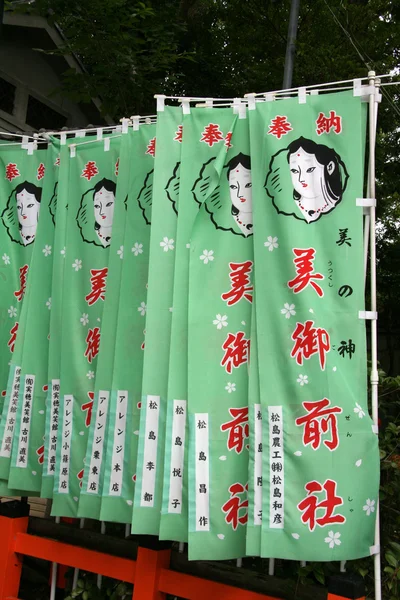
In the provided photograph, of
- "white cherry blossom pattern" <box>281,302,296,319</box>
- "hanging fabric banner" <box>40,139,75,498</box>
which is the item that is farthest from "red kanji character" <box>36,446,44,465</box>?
"white cherry blossom pattern" <box>281,302,296,319</box>

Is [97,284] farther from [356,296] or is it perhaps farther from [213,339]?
[356,296]

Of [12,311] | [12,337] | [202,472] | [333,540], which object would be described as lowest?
[333,540]

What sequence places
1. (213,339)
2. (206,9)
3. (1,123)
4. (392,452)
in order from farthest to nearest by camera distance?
(206,9)
(1,123)
(392,452)
(213,339)

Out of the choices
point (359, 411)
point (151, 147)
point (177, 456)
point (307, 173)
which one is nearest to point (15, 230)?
point (151, 147)

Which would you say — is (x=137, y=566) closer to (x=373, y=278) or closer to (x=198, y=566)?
(x=198, y=566)

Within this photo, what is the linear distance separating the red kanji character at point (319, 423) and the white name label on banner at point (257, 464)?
0.75 ft

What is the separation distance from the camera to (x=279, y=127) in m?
3.50

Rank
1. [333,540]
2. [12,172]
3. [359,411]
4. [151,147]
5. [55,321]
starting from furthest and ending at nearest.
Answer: [12,172], [55,321], [151,147], [359,411], [333,540]

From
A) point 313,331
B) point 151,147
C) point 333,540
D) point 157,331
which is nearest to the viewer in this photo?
point 333,540

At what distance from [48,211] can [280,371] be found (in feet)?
7.79

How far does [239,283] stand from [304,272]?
0.43 meters

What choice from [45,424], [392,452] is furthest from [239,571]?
[45,424]

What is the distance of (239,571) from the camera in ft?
11.4

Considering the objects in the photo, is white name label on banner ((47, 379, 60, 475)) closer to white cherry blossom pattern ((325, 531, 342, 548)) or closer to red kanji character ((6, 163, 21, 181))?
red kanji character ((6, 163, 21, 181))
